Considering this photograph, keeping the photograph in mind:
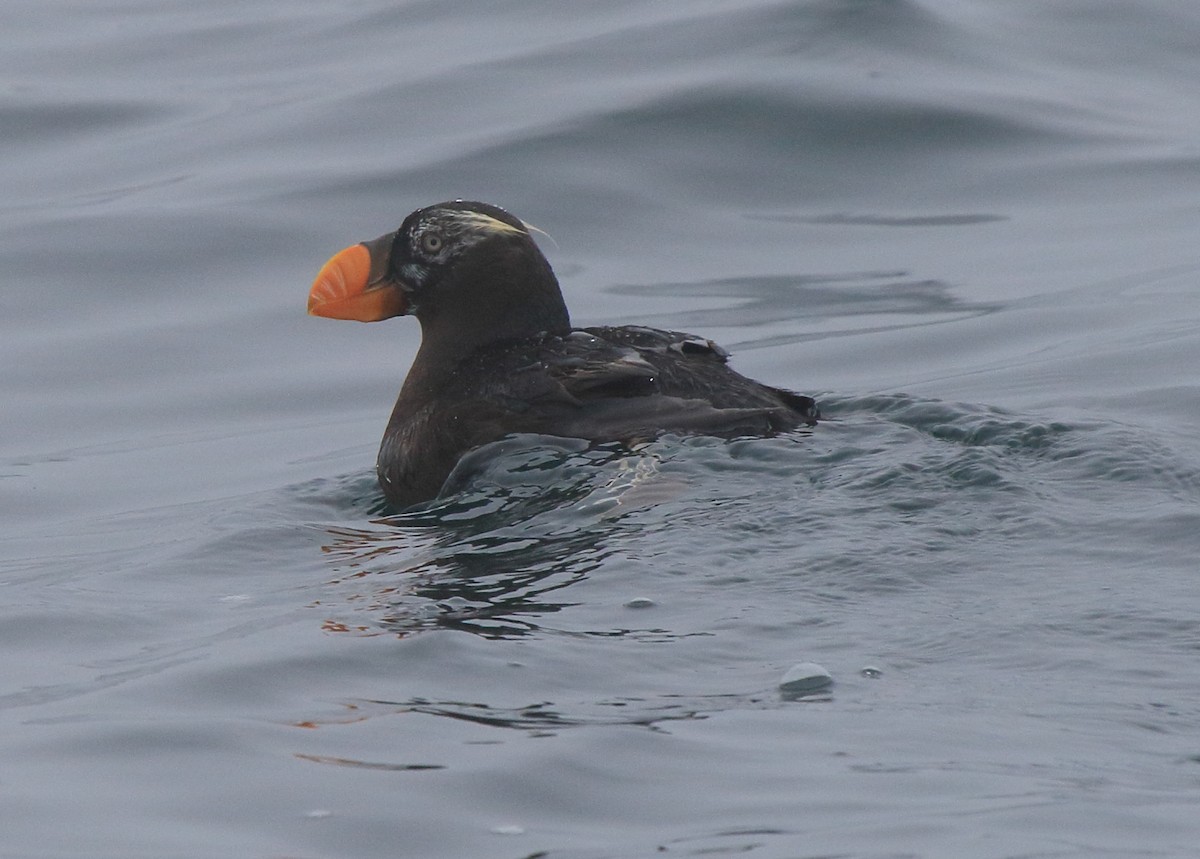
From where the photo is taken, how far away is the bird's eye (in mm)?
6695

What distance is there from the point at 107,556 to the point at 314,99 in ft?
26.2

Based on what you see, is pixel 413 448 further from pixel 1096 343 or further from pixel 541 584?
pixel 1096 343

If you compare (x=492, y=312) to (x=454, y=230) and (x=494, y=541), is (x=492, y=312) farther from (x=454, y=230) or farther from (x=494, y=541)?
(x=494, y=541)

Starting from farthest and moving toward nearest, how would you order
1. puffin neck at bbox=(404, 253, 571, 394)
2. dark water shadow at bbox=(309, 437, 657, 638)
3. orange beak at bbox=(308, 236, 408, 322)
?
orange beak at bbox=(308, 236, 408, 322) < puffin neck at bbox=(404, 253, 571, 394) < dark water shadow at bbox=(309, 437, 657, 638)

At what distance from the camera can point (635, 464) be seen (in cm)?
595

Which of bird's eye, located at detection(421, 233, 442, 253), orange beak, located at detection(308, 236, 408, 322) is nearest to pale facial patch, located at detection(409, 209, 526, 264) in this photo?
bird's eye, located at detection(421, 233, 442, 253)

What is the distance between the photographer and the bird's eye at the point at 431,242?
6695mm

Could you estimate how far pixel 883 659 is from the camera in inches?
183

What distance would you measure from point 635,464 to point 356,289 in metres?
1.46

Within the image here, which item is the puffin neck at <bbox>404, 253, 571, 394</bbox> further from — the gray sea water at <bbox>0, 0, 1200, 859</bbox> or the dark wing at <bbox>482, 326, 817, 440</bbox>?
the gray sea water at <bbox>0, 0, 1200, 859</bbox>

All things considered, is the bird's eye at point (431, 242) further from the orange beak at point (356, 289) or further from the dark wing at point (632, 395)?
the dark wing at point (632, 395)

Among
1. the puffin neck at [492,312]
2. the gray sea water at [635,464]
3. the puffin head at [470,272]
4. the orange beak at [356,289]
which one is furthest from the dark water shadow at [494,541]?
the orange beak at [356,289]

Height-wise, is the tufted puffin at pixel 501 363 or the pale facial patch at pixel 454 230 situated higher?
the pale facial patch at pixel 454 230

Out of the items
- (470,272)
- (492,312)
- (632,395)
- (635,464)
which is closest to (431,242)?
(470,272)
